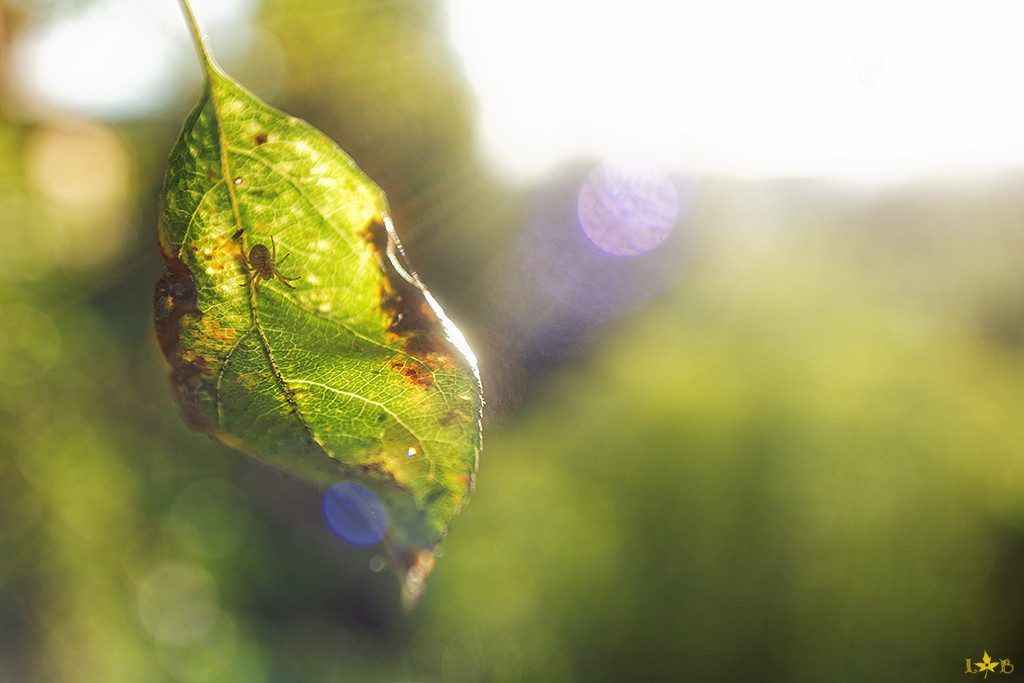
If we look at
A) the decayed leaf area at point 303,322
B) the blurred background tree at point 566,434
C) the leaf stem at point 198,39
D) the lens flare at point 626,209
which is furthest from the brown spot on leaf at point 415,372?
the lens flare at point 626,209

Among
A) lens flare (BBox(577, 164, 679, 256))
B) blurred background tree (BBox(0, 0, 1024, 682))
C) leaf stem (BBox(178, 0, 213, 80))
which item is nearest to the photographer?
leaf stem (BBox(178, 0, 213, 80))

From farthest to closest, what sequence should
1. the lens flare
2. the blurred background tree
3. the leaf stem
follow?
1. the lens flare
2. the blurred background tree
3. the leaf stem

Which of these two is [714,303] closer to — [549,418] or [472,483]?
[549,418]

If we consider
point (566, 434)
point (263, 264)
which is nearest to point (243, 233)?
point (263, 264)

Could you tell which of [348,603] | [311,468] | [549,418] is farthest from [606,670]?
[311,468]

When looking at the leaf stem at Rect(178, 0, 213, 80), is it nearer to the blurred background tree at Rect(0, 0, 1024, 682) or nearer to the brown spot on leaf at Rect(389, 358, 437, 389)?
the brown spot on leaf at Rect(389, 358, 437, 389)

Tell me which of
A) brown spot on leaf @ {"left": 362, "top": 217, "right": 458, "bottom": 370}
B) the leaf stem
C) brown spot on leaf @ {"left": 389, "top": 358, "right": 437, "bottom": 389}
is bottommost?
brown spot on leaf @ {"left": 389, "top": 358, "right": 437, "bottom": 389}

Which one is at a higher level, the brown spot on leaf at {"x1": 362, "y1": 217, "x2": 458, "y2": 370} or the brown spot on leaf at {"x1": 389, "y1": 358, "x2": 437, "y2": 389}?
the brown spot on leaf at {"x1": 362, "y1": 217, "x2": 458, "y2": 370}

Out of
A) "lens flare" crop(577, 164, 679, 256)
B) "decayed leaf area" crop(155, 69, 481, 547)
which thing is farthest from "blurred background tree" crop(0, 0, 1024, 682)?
"decayed leaf area" crop(155, 69, 481, 547)
